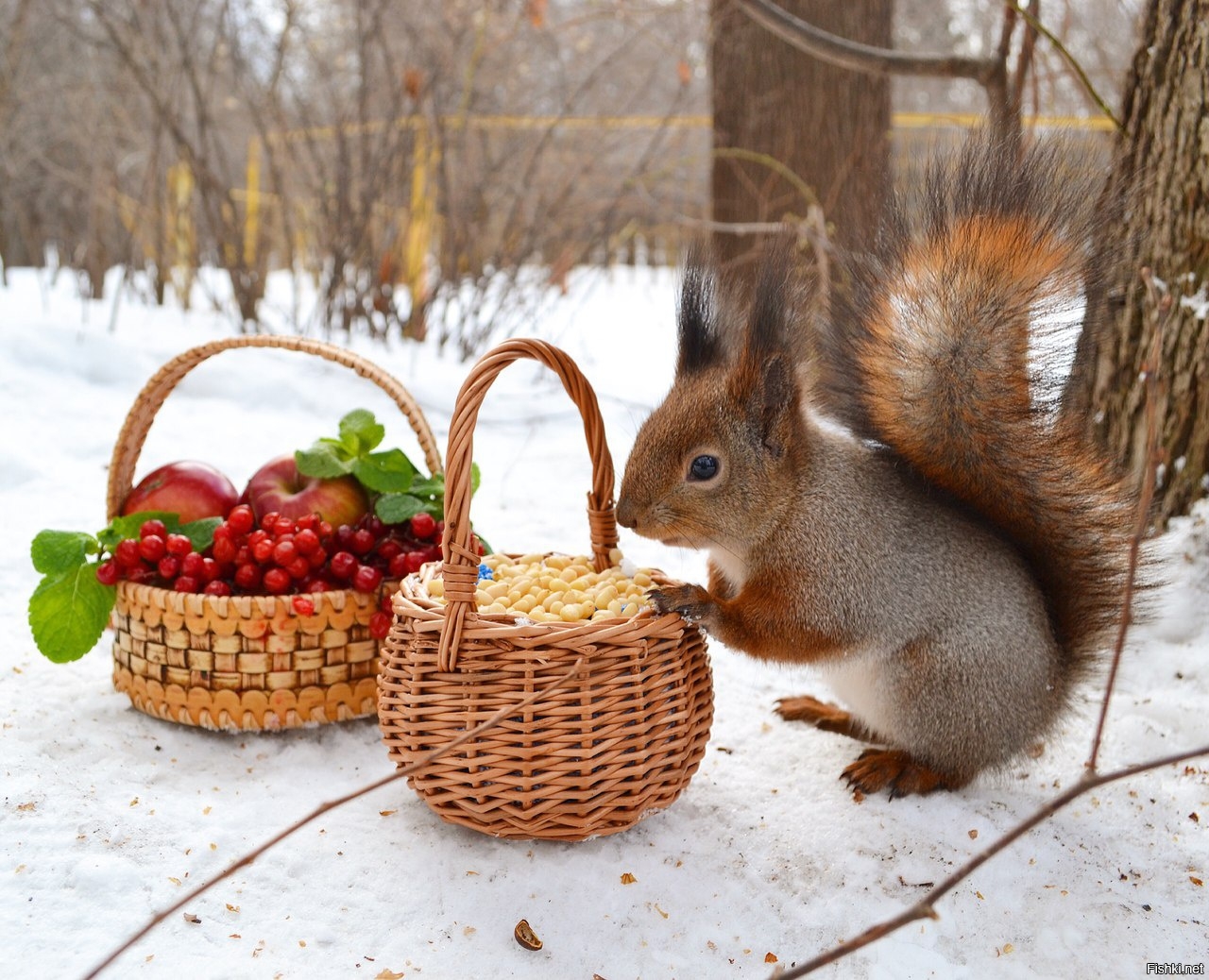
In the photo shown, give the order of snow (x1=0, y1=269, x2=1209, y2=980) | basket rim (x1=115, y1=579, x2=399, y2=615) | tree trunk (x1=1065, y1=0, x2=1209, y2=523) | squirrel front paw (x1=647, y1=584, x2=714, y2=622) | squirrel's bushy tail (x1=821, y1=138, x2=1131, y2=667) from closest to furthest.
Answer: snow (x1=0, y1=269, x2=1209, y2=980) < squirrel front paw (x1=647, y1=584, x2=714, y2=622) < squirrel's bushy tail (x1=821, y1=138, x2=1131, y2=667) < basket rim (x1=115, y1=579, x2=399, y2=615) < tree trunk (x1=1065, y1=0, x2=1209, y2=523)

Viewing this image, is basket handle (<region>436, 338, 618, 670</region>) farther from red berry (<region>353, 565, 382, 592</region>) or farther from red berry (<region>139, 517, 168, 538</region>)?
red berry (<region>139, 517, 168, 538</region>)

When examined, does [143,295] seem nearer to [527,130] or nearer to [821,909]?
[527,130]

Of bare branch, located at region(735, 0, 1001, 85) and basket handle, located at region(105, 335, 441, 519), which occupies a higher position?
bare branch, located at region(735, 0, 1001, 85)

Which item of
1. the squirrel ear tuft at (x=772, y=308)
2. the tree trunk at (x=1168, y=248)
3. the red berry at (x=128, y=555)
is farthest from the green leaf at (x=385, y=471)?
the tree trunk at (x=1168, y=248)

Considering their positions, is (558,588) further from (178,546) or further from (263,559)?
(178,546)

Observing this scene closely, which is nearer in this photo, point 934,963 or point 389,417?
point 934,963

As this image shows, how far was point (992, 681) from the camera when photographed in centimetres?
156

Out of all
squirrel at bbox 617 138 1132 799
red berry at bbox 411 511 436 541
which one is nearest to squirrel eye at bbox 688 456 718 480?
squirrel at bbox 617 138 1132 799

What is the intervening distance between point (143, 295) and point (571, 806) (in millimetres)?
4150

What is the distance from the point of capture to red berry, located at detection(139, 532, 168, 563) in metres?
1.69

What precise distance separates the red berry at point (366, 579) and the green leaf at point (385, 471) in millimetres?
162

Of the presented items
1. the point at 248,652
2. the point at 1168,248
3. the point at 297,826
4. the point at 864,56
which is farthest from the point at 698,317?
the point at 864,56

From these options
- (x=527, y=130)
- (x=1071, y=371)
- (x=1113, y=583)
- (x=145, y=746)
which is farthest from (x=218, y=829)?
(x=527, y=130)

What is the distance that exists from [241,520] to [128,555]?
0.18 metres
